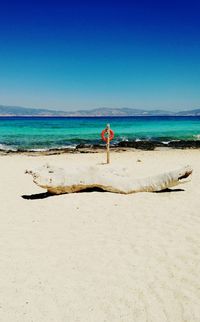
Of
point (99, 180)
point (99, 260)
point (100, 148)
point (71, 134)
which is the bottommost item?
point (71, 134)

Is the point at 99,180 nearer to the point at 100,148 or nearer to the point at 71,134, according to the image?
the point at 100,148

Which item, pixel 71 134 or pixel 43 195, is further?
pixel 71 134

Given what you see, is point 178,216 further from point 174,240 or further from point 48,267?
point 48,267

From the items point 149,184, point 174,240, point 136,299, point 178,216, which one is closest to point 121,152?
point 149,184

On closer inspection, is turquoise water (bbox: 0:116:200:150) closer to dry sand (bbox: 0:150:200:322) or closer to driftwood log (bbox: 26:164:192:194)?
driftwood log (bbox: 26:164:192:194)

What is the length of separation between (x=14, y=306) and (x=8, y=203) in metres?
4.28

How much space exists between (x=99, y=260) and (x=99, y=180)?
3.73 meters

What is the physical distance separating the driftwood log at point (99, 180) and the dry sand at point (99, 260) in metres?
0.42

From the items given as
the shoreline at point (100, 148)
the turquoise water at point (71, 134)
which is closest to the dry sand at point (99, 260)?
the shoreline at point (100, 148)

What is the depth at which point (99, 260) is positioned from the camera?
195 inches

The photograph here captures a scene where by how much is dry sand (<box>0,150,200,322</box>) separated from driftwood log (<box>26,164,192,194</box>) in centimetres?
42

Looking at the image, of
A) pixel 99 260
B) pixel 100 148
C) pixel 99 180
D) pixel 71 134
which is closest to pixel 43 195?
pixel 99 180

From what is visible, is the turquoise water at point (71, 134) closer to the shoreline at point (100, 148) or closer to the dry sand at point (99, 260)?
the shoreline at point (100, 148)

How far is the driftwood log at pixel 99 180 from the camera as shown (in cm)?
819
